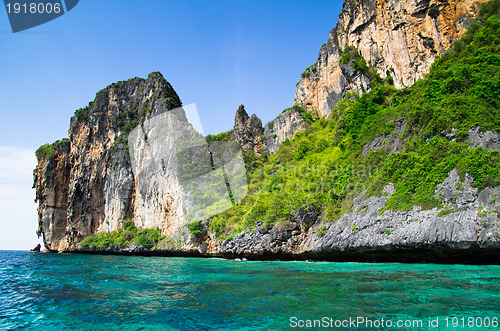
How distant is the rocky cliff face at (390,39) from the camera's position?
87.9 feet

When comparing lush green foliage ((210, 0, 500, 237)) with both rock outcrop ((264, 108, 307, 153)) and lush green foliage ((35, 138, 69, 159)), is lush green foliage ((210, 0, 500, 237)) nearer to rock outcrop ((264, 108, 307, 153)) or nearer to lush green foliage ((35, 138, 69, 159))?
rock outcrop ((264, 108, 307, 153))

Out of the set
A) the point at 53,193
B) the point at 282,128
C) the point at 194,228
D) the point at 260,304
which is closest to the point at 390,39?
the point at 282,128

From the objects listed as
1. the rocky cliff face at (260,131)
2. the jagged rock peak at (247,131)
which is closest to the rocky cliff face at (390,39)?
the rocky cliff face at (260,131)

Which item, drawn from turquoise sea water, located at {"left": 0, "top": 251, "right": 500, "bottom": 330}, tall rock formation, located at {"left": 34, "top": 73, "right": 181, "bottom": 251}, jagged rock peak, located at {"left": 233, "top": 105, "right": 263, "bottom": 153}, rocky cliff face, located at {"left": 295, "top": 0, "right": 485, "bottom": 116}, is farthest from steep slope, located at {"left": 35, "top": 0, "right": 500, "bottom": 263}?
turquoise sea water, located at {"left": 0, "top": 251, "right": 500, "bottom": 330}

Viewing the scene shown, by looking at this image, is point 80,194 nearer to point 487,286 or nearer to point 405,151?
point 405,151

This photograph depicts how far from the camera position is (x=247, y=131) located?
2057 inches

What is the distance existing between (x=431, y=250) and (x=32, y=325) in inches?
598

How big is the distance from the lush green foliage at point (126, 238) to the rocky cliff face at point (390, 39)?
3015 cm

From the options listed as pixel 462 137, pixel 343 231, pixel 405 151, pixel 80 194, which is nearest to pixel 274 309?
pixel 343 231

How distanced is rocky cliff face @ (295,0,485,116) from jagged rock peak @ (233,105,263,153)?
13343mm

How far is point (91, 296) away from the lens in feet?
28.2

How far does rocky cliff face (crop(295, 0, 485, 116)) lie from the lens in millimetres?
26797

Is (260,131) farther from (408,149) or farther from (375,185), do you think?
(408,149)

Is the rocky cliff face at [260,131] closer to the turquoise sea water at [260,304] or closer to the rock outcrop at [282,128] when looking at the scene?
the rock outcrop at [282,128]
